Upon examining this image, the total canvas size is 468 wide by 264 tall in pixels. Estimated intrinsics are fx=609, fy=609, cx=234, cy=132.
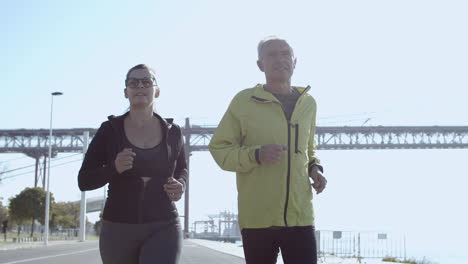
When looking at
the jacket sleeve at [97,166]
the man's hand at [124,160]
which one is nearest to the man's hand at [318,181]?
the man's hand at [124,160]

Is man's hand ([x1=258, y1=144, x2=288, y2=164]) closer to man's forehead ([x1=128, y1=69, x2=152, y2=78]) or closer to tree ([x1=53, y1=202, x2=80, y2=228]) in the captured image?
man's forehead ([x1=128, y1=69, x2=152, y2=78])

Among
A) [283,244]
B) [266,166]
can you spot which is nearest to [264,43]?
[266,166]

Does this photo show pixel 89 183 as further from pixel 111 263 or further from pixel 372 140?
pixel 372 140

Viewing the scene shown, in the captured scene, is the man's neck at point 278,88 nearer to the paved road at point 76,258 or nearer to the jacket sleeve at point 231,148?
the jacket sleeve at point 231,148

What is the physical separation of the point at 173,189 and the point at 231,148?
40 cm

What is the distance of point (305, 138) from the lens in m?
3.30

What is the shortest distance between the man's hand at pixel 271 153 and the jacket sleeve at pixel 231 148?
84mm

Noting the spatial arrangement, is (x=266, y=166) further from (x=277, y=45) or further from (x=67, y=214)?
(x=67, y=214)

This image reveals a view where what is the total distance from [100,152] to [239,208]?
93 cm

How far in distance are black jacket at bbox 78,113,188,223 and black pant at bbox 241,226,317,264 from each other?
51 cm

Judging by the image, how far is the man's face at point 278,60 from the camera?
135 inches

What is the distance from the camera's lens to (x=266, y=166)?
3174mm

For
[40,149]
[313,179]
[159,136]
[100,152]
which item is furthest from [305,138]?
[40,149]

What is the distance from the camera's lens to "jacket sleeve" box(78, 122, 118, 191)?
11.1 ft
